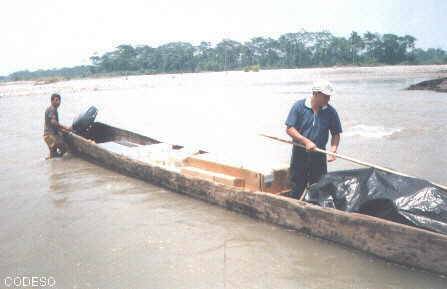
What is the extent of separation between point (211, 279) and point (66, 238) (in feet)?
7.24

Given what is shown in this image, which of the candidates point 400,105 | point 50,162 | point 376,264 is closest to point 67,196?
point 50,162

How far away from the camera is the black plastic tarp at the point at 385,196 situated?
372 cm

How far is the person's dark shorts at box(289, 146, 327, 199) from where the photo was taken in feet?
16.3

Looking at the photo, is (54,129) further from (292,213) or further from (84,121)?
(292,213)

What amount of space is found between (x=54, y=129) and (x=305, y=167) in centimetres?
657

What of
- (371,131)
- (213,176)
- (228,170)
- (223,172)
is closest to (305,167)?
(228,170)

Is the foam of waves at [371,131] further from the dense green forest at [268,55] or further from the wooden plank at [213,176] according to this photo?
the dense green forest at [268,55]

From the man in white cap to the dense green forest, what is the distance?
67522 millimetres

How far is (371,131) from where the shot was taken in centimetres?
1217

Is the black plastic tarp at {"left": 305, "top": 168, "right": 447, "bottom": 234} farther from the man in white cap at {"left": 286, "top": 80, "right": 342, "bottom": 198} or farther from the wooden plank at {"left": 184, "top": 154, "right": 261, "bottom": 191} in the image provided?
the wooden plank at {"left": 184, "top": 154, "right": 261, "bottom": 191}

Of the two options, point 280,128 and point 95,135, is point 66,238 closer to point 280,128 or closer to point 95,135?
point 95,135

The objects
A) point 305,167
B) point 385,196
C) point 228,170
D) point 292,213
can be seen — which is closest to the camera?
point 385,196

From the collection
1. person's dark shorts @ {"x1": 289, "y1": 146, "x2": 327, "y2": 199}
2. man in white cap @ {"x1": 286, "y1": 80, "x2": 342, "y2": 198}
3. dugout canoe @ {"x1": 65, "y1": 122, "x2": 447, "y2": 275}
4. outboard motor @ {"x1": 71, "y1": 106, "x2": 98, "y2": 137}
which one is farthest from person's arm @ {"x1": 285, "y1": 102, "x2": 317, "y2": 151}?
outboard motor @ {"x1": 71, "y1": 106, "x2": 98, "y2": 137}

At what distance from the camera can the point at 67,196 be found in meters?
6.92
